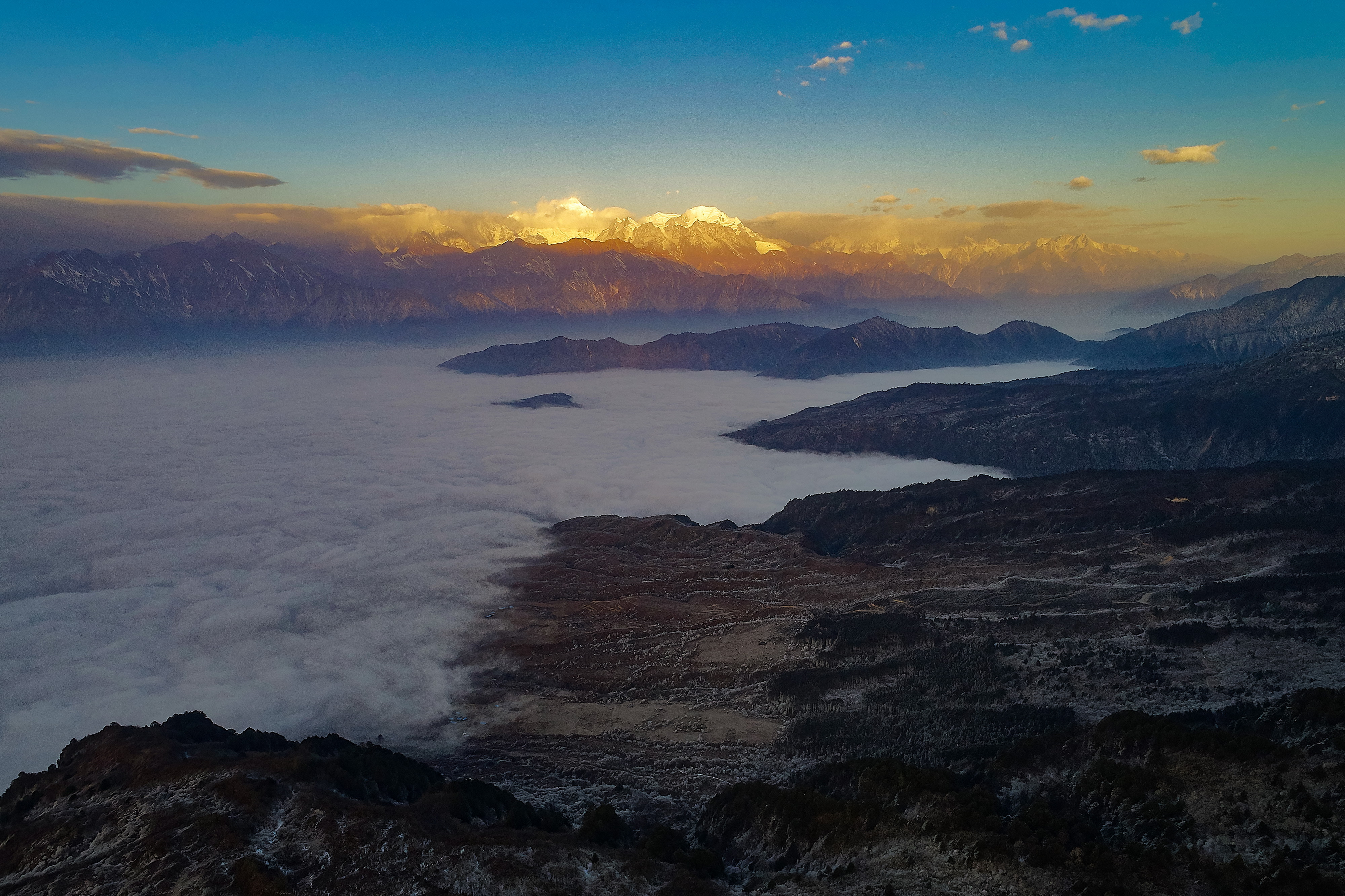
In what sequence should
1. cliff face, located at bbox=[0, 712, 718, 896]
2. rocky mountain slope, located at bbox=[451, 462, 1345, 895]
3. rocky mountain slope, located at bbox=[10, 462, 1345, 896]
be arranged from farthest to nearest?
1. cliff face, located at bbox=[0, 712, 718, 896]
2. rocky mountain slope, located at bbox=[10, 462, 1345, 896]
3. rocky mountain slope, located at bbox=[451, 462, 1345, 895]

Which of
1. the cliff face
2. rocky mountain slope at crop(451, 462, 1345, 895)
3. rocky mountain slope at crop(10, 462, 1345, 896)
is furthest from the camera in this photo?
the cliff face

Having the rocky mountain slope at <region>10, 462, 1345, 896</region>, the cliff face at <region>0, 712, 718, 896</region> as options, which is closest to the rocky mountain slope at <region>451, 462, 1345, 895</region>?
the rocky mountain slope at <region>10, 462, 1345, 896</region>

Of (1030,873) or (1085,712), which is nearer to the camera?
(1030,873)

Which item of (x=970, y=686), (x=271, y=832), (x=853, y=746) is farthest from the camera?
(x=970, y=686)

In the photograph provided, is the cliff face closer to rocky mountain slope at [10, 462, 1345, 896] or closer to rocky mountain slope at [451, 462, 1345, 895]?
rocky mountain slope at [10, 462, 1345, 896]

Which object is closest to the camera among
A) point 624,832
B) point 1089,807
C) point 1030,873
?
point 1030,873

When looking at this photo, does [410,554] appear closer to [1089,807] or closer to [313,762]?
[313,762]

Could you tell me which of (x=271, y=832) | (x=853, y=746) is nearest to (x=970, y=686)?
(x=853, y=746)

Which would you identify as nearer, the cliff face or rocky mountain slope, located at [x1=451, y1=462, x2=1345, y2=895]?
rocky mountain slope, located at [x1=451, y1=462, x2=1345, y2=895]

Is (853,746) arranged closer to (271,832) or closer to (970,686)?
(970,686)

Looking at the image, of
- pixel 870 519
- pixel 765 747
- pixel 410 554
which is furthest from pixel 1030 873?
pixel 410 554

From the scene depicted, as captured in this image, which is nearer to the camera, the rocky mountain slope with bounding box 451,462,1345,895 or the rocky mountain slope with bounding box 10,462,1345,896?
the rocky mountain slope with bounding box 451,462,1345,895
